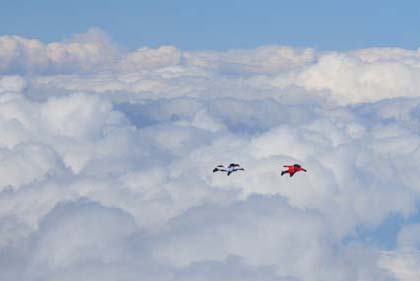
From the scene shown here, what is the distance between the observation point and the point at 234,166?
160 meters

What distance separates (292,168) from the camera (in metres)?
153

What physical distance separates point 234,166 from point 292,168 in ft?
39.6
